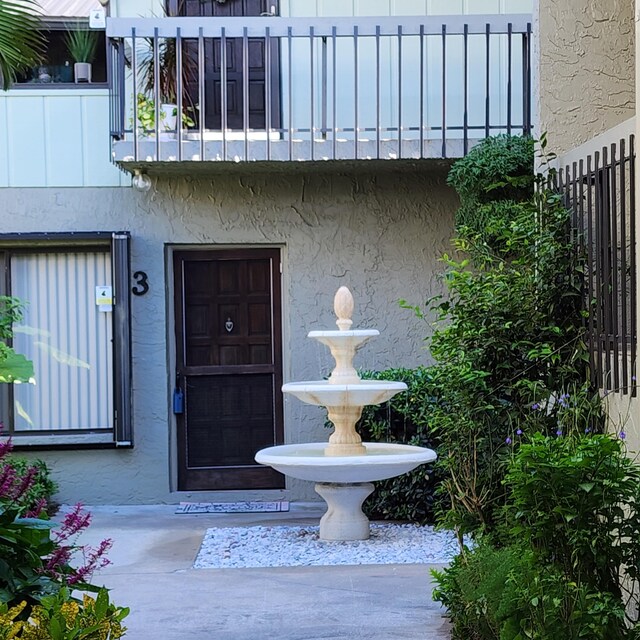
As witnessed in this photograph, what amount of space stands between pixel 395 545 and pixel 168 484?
3.10 meters

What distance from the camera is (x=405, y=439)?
10.0 meters

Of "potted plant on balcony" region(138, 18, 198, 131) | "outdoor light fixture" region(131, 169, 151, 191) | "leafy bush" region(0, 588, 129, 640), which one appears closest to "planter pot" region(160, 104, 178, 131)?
"potted plant on balcony" region(138, 18, 198, 131)

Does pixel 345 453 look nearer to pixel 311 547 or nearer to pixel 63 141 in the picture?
pixel 311 547

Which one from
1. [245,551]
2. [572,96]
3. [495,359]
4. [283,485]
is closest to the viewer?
[495,359]

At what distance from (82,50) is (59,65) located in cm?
37

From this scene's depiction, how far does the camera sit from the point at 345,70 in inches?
433

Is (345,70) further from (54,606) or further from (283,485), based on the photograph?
(54,606)

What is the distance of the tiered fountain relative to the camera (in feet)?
27.7

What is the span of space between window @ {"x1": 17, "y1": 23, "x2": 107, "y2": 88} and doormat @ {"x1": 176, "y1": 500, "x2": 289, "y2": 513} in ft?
14.3

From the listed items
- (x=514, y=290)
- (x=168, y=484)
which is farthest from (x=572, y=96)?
(x=168, y=484)

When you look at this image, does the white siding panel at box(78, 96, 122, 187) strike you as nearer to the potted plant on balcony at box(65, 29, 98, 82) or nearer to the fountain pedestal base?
the potted plant on balcony at box(65, 29, 98, 82)

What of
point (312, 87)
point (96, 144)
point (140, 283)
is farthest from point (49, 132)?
point (312, 87)

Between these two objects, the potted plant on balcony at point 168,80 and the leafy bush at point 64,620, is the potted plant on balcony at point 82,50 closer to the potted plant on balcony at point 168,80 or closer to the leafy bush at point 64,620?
the potted plant on balcony at point 168,80

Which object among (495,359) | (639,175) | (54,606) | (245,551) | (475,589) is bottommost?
(245,551)
